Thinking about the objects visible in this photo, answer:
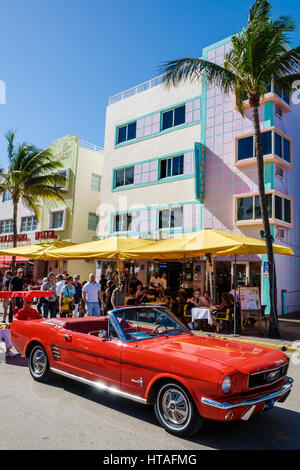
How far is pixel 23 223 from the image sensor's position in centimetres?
3020

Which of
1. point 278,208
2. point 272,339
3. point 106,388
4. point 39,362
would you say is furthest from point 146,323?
point 278,208

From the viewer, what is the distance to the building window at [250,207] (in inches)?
642

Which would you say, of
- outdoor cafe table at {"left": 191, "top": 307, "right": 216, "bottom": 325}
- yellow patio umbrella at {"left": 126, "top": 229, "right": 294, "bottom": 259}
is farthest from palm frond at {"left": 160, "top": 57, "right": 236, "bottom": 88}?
outdoor cafe table at {"left": 191, "top": 307, "right": 216, "bottom": 325}

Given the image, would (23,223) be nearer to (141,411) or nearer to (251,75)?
(251,75)

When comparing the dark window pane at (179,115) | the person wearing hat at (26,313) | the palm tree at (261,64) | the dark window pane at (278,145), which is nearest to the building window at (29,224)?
the dark window pane at (179,115)

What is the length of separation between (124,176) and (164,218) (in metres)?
4.80

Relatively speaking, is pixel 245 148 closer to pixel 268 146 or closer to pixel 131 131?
pixel 268 146

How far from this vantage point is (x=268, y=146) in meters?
16.7


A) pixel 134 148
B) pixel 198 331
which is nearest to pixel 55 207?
pixel 134 148

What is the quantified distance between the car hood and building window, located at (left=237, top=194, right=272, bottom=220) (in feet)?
40.8

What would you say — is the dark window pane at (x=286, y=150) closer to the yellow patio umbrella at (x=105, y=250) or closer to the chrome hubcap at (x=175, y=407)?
the yellow patio umbrella at (x=105, y=250)

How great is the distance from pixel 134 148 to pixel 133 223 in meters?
5.03

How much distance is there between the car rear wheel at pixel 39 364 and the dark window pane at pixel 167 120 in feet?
57.7

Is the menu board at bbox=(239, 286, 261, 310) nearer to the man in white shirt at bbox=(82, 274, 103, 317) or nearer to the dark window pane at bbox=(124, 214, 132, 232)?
the man in white shirt at bbox=(82, 274, 103, 317)
